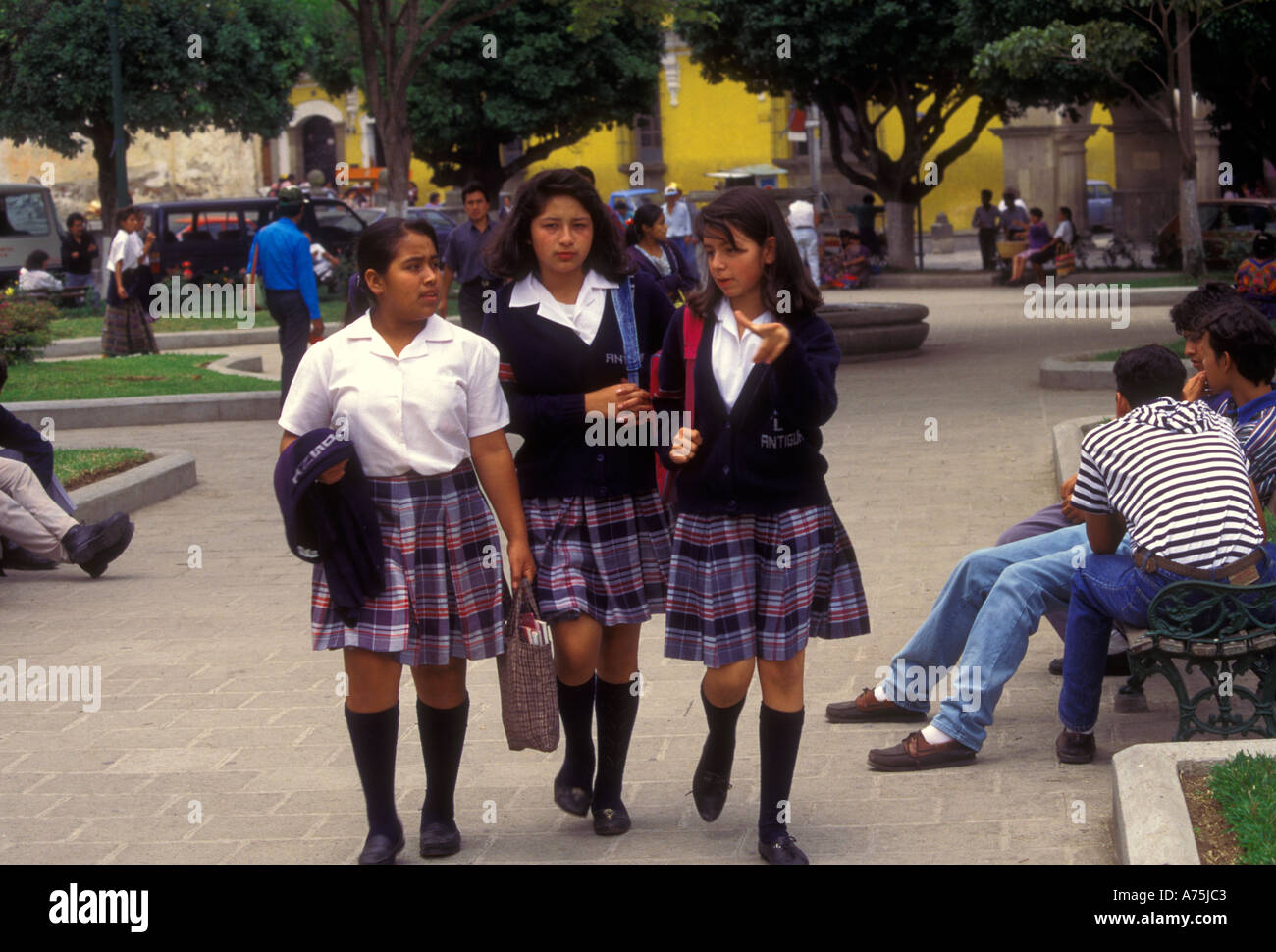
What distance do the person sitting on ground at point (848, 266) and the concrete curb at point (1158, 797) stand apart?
2556 cm

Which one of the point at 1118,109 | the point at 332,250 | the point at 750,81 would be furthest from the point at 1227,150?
the point at 332,250

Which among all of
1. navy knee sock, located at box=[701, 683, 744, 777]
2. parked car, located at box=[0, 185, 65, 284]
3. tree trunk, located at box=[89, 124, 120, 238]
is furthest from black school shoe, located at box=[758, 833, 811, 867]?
tree trunk, located at box=[89, 124, 120, 238]

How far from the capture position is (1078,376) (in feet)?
45.2

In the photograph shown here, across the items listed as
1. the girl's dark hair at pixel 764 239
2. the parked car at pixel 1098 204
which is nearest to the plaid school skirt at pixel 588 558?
the girl's dark hair at pixel 764 239

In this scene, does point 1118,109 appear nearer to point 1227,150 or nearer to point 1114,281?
point 1227,150

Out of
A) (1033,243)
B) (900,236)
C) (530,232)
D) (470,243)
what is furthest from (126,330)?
(900,236)

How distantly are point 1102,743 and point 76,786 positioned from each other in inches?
120

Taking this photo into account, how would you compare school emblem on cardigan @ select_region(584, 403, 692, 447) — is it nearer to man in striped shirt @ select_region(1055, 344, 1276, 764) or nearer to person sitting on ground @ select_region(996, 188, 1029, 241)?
man in striped shirt @ select_region(1055, 344, 1276, 764)

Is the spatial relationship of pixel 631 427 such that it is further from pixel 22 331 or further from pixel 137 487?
pixel 22 331

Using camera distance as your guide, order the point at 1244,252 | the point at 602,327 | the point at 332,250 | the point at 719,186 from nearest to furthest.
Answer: the point at 602,327
the point at 1244,252
the point at 332,250
the point at 719,186

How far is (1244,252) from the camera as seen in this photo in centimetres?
1986

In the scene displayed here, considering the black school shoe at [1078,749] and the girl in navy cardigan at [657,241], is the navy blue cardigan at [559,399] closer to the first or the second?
the black school shoe at [1078,749]

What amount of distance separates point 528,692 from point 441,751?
0.32 meters

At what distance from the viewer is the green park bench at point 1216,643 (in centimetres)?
473
